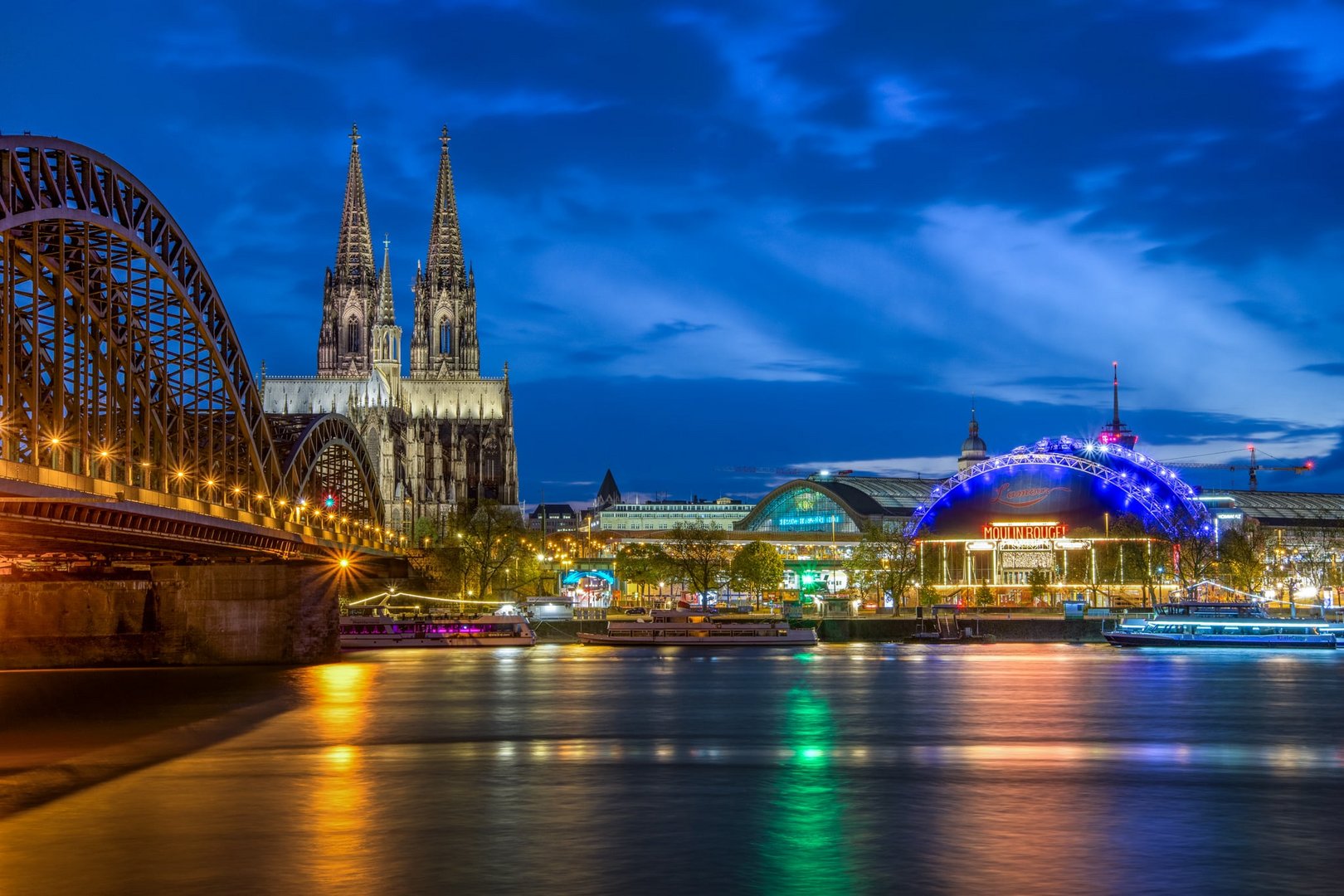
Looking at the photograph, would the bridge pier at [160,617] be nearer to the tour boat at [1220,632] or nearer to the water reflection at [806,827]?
the water reflection at [806,827]

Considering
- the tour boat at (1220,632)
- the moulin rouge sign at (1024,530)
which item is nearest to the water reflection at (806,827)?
the tour boat at (1220,632)

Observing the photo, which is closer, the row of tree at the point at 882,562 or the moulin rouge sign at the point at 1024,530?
the row of tree at the point at 882,562

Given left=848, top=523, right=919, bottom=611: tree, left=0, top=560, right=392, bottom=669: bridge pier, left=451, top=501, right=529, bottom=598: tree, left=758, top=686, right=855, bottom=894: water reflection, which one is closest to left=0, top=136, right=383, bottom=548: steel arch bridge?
left=0, top=560, right=392, bottom=669: bridge pier

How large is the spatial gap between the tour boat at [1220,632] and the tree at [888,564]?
128ft

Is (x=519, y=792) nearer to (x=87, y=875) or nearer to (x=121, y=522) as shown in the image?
(x=87, y=875)

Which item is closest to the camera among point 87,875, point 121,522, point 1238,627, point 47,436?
point 87,875

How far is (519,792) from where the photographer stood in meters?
44.9

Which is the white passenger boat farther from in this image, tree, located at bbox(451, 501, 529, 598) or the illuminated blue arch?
the illuminated blue arch

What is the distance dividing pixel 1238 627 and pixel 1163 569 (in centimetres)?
3467

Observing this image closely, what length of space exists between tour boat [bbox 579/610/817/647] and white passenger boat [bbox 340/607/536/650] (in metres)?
6.69

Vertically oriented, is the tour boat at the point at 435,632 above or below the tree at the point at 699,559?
below

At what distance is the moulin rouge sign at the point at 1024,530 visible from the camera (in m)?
182

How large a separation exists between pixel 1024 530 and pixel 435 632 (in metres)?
76.3

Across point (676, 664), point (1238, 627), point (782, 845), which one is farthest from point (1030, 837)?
point (1238, 627)
